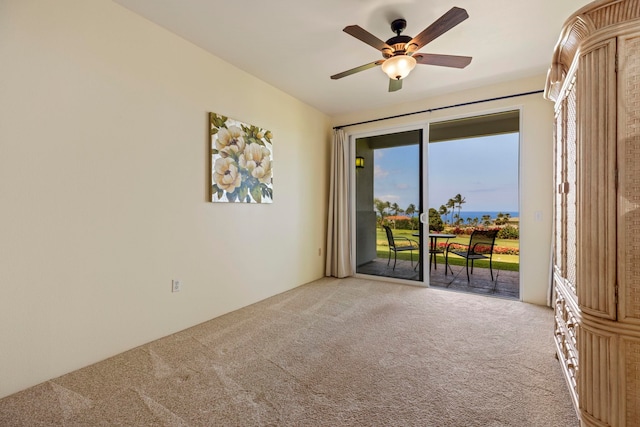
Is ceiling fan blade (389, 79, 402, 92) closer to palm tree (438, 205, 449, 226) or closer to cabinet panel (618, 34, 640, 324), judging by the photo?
cabinet panel (618, 34, 640, 324)

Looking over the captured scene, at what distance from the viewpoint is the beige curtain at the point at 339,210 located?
4.45 m

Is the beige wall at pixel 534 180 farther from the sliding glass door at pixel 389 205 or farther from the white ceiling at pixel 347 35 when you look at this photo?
the sliding glass door at pixel 389 205

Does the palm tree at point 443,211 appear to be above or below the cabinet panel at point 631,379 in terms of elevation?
above

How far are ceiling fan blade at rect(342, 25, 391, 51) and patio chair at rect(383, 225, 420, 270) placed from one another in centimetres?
277

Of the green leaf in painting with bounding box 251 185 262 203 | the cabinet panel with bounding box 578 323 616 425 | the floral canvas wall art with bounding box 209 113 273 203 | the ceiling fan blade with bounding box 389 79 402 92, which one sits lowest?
the cabinet panel with bounding box 578 323 616 425

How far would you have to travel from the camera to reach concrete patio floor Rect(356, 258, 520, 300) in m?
3.96

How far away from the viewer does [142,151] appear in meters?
2.26

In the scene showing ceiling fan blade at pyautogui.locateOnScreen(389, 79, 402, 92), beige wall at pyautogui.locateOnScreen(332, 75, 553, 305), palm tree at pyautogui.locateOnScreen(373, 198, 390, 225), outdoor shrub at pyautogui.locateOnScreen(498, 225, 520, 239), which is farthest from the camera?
outdoor shrub at pyautogui.locateOnScreen(498, 225, 520, 239)

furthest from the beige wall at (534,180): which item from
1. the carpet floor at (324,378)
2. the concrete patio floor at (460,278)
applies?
the carpet floor at (324,378)

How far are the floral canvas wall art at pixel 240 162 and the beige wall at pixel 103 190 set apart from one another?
110mm

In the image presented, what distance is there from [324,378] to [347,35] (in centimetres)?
274

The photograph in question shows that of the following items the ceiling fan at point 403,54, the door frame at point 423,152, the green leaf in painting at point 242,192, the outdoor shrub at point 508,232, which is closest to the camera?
the ceiling fan at point 403,54

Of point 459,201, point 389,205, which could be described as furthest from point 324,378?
point 459,201

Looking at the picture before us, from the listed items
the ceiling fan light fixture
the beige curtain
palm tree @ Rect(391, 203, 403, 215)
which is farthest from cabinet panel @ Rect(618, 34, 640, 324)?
the beige curtain
